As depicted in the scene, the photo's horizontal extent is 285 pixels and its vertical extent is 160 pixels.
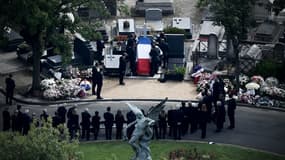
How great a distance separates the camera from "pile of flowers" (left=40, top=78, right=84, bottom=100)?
4178cm

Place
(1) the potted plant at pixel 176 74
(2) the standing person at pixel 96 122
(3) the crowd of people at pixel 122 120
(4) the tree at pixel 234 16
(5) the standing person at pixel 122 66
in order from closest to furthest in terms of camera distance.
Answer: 1. (3) the crowd of people at pixel 122 120
2. (2) the standing person at pixel 96 122
3. (4) the tree at pixel 234 16
4. (5) the standing person at pixel 122 66
5. (1) the potted plant at pixel 176 74

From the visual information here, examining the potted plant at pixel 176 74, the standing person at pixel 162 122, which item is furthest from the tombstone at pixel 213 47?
the standing person at pixel 162 122

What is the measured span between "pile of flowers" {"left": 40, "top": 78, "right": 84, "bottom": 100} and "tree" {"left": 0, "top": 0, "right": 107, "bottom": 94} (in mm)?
574

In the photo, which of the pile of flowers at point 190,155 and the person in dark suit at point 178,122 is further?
the person in dark suit at point 178,122

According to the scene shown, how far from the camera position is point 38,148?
27797 millimetres

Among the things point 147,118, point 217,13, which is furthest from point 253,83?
point 147,118

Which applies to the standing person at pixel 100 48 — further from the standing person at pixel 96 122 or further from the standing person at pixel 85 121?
the standing person at pixel 85 121

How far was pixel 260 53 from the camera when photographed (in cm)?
4616

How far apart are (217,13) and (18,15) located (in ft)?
31.9

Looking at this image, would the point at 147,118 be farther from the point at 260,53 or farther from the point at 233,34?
the point at 260,53

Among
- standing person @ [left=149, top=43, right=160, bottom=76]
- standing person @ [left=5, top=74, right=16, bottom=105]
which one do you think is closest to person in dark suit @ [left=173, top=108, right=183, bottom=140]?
standing person @ [left=149, top=43, right=160, bottom=76]

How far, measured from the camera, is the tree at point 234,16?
135 ft

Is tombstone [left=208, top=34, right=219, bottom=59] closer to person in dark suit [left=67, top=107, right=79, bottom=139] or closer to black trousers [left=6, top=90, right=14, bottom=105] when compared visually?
black trousers [left=6, top=90, right=14, bottom=105]

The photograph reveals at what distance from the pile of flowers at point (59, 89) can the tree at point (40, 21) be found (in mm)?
574
